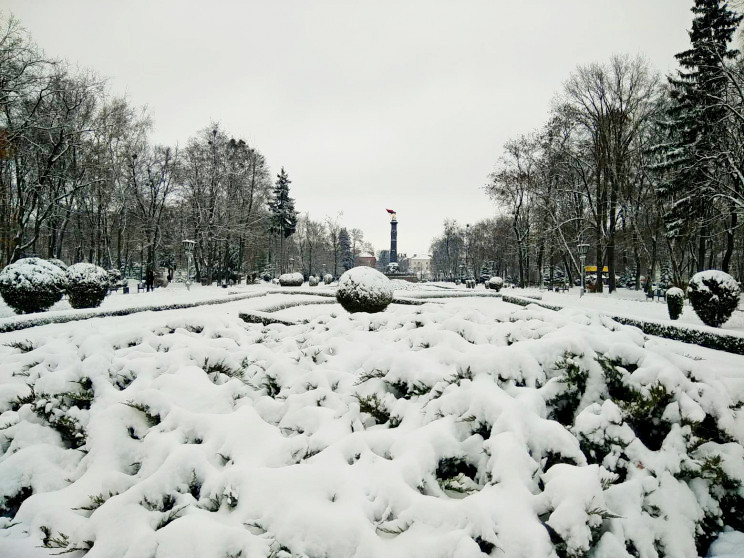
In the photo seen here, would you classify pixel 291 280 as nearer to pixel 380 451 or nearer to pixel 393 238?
pixel 393 238

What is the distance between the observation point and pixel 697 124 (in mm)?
18891

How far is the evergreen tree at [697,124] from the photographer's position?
1733 centimetres

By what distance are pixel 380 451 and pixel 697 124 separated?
1003 inches

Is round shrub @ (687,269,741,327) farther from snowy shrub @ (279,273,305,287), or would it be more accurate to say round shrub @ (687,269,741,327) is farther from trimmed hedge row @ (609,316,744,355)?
snowy shrub @ (279,273,305,287)

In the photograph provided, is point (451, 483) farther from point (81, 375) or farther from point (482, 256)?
point (482, 256)

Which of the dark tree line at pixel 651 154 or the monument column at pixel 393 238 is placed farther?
the monument column at pixel 393 238

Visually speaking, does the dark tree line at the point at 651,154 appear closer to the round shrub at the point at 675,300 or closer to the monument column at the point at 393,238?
the round shrub at the point at 675,300

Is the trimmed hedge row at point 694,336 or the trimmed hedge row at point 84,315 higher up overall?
the trimmed hedge row at point 84,315

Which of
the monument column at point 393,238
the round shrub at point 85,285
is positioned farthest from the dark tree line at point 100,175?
the monument column at point 393,238

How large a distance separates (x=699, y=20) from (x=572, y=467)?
27185 millimetres

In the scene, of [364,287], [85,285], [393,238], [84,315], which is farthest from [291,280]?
[393,238]

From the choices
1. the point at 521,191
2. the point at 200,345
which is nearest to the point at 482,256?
the point at 521,191

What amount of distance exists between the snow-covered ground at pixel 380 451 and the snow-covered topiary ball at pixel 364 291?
764 centimetres

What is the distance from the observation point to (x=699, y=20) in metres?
18.7
